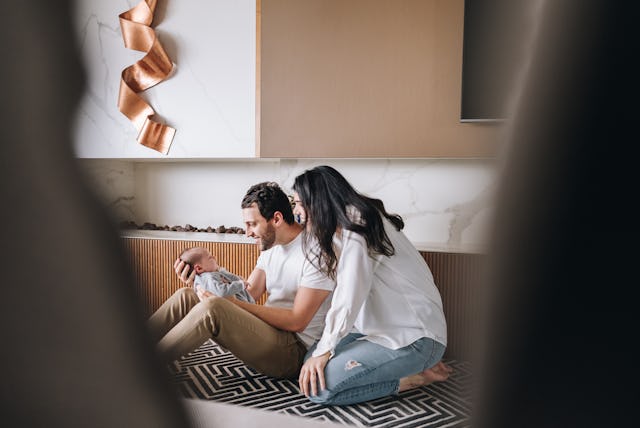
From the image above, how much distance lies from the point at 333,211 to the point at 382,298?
1.11 ft

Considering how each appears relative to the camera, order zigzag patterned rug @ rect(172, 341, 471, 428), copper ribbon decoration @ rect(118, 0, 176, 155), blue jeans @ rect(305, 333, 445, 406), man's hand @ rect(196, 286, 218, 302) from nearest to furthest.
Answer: zigzag patterned rug @ rect(172, 341, 471, 428)
blue jeans @ rect(305, 333, 445, 406)
man's hand @ rect(196, 286, 218, 302)
copper ribbon decoration @ rect(118, 0, 176, 155)

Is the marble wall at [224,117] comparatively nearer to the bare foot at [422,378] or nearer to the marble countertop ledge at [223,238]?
the marble countertop ledge at [223,238]

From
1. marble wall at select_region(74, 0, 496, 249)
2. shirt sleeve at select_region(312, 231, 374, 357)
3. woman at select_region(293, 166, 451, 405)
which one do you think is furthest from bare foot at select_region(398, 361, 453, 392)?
marble wall at select_region(74, 0, 496, 249)

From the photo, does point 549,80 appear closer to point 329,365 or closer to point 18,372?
point 18,372

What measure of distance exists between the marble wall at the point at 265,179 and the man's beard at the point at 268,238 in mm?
521

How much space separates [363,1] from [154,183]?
166 centimetres

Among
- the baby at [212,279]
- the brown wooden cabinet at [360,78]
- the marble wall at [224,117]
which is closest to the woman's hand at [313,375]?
the baby at [212,279]

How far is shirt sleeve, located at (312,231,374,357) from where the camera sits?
1791 mm

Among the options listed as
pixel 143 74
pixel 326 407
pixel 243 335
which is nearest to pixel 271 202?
pixel 243 335

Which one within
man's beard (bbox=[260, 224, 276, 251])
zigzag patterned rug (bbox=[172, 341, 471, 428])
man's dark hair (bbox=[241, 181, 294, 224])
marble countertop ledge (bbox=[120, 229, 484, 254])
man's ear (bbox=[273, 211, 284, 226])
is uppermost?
man's dark hair (bbox=[241, 181, 294, 224])

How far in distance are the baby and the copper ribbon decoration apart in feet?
2.88

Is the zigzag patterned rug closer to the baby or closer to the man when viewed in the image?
the man

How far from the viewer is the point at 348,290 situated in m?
1.80

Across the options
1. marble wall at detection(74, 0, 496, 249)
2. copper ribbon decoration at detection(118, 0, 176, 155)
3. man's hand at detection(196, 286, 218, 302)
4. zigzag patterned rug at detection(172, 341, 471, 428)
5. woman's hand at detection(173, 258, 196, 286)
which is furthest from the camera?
copper ribbon decoration at detection(118, 0, 176, 155)
